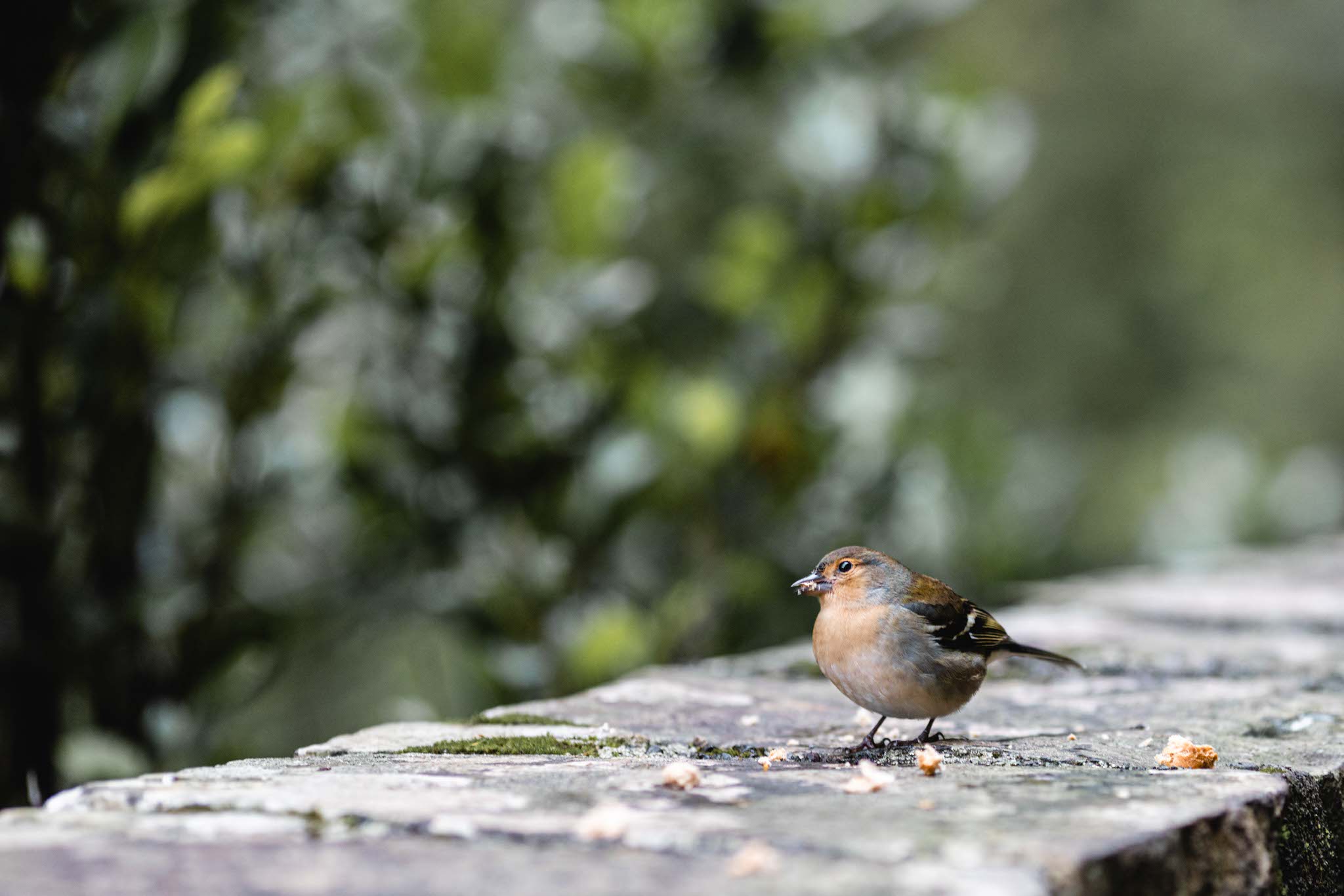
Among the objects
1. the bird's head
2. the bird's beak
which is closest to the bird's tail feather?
the bird's head

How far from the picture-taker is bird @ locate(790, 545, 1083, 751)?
7.14ft

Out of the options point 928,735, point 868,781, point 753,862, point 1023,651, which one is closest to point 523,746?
point 868,781

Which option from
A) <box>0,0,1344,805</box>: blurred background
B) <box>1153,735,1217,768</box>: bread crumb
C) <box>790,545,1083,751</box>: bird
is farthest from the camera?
<box>0,0,1344,805</box>: blurred background

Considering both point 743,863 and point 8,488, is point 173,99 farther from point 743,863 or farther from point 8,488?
point 743,863

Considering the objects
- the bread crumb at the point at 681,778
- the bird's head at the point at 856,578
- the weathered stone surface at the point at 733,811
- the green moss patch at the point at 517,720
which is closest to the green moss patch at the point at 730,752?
the weathered stone surface at the point at 733,811

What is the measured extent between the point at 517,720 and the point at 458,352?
4.64ft

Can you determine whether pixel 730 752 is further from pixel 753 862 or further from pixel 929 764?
pixel 753 862

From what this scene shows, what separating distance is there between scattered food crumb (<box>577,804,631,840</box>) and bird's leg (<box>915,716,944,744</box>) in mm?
872

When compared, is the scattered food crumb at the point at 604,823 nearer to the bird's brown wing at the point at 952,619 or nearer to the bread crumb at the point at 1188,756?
the bread crumb at the point at 1188,756

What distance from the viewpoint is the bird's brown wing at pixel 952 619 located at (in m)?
2.37

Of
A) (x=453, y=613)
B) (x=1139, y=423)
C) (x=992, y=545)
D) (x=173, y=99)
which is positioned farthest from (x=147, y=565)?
(x=1139, y=423)

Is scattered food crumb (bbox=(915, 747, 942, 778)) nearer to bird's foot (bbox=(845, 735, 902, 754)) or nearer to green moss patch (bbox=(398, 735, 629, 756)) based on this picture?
bird's foot (bbox=(845, 735, 902, 754))

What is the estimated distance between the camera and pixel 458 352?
135 inches

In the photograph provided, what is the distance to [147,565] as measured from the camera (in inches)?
118
